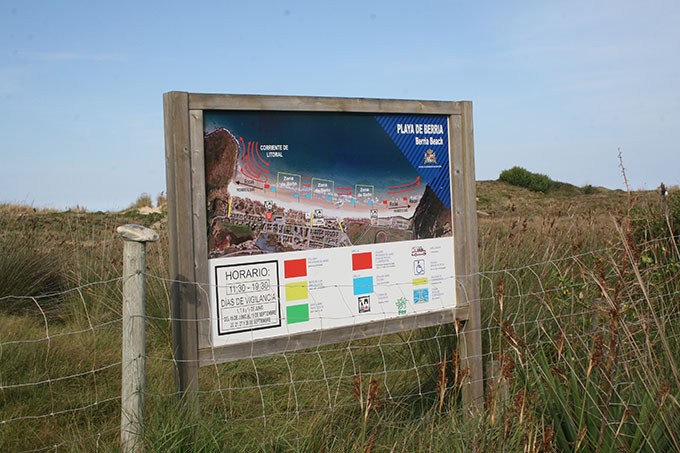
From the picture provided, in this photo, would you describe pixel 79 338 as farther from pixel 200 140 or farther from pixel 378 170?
pixel 378 170

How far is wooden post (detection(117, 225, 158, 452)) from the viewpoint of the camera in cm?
289

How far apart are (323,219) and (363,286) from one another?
0.57 metres

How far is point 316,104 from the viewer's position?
372 centimetres

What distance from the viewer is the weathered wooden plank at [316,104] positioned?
3.38m

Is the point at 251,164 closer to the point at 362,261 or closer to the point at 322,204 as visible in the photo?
the point at 322,204

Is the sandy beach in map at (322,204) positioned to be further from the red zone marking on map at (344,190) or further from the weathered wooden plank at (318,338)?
the weathered wooden plank at (318,338)

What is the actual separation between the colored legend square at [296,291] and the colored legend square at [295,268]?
6cm

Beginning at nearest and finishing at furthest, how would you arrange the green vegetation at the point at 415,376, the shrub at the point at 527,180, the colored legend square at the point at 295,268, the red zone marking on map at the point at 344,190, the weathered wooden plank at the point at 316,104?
the green vegetation at the point at 415,376, the weathered wooden plank at the point at 316,104, the colored legend square at the point at 295,268, the red zone marking on map at the point at 344,190, the shrub at the point at 527,180

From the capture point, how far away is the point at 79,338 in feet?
17.3

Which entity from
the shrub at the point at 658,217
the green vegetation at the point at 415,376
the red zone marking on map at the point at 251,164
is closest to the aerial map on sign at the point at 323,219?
the red zone marking on map at the point at 251,164

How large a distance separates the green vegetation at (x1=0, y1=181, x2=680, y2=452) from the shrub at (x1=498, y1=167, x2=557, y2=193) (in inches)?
1003

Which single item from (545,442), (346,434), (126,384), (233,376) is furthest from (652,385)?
(233,376)

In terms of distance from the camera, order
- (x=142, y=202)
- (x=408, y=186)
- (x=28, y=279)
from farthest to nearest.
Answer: (x=142, y=202) → (x=28, y=279) → (x=408, y=186)

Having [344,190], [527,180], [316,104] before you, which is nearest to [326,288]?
[344,190]
